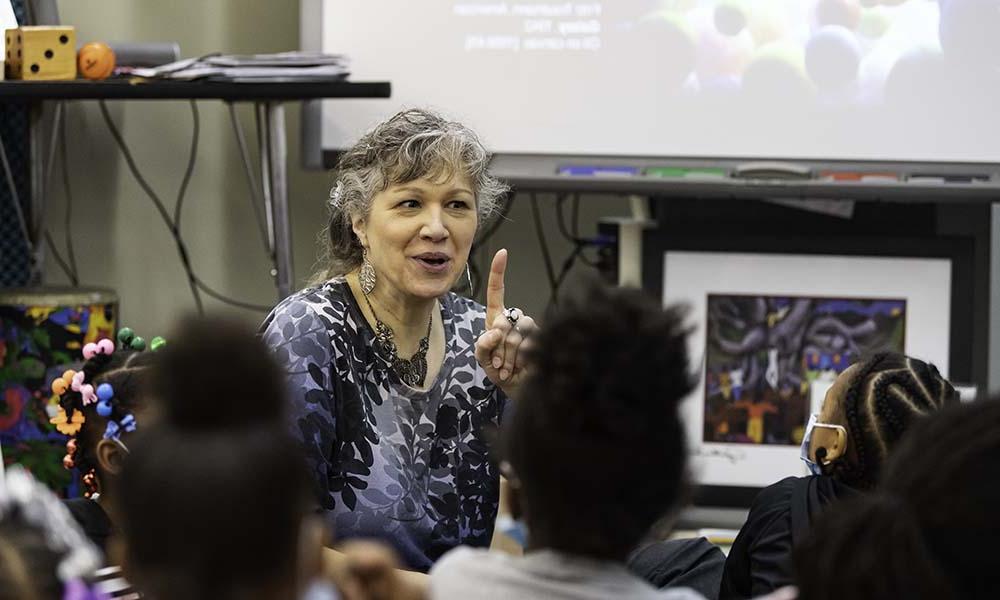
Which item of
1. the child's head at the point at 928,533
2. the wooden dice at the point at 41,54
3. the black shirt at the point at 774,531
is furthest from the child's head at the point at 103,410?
the wooden dice at the point at 41,54

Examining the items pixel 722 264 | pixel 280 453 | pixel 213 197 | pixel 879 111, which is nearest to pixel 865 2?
pixel 879 111

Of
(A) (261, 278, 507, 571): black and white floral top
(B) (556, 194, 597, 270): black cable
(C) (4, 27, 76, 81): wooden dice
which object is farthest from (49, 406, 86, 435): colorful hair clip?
(B) (556, 194, 597, 270): black cable

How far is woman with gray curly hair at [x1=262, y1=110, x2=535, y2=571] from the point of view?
5.70ft

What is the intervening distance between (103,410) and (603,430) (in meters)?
0.78

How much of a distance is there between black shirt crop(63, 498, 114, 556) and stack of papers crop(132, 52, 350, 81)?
137 centimetres

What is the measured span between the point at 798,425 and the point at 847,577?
215 cm

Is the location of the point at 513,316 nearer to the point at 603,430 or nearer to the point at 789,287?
the point at 603,430

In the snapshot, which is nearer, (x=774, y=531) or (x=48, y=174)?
(x=774, y=531)

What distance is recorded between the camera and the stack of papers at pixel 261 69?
8.86ft

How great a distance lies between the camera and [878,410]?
1546 millimetres

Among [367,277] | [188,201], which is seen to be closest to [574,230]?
[188,201]

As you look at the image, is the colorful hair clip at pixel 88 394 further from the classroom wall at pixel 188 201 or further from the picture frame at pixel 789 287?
the classroom wall at pixel 188 201

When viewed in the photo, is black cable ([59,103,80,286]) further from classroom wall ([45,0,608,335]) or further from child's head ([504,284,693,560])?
child's head ([504,284,693,560])

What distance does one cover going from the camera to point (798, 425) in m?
2.97
